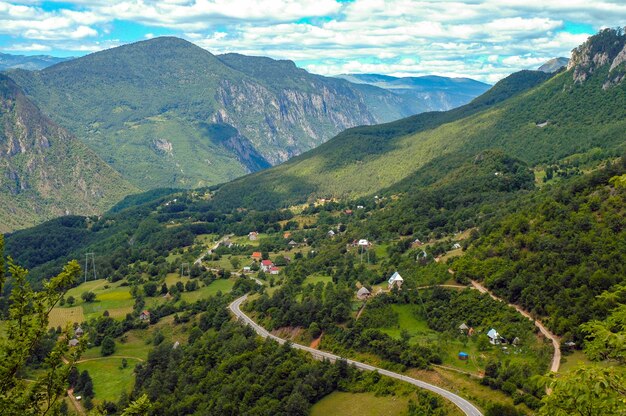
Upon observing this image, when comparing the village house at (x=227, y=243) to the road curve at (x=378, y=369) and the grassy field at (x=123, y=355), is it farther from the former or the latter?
the road curve at (x=378, y=369)

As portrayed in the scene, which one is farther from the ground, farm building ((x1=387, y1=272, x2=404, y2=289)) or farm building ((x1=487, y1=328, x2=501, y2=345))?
farm building ((x1=487, y1=328, x2=501, y2=345))

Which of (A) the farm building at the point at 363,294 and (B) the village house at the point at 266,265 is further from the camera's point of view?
(B) the village house at the point at 266,265

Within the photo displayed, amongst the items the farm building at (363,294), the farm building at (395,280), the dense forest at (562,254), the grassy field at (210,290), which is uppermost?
the dense forest at (562,254)

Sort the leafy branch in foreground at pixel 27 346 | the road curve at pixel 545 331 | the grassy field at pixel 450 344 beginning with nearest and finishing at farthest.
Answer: the leafy branch in foreground at pixel 27 346
the road curve at pixel 545 331
the grassy field at pixel 450 344

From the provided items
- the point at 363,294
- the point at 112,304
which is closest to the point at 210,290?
the point at 112,304

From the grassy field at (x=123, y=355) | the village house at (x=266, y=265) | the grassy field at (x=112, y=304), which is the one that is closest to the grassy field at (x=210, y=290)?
the village house at (x=266, y=265)

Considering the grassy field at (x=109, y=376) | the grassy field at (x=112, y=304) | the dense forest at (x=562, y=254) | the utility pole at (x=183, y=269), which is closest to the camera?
the dense forest at (x=562, y=254)

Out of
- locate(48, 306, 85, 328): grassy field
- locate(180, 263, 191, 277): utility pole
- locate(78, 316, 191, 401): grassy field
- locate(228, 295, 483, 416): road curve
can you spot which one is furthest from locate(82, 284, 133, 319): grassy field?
locate(228, 295, 483, 416): road curve

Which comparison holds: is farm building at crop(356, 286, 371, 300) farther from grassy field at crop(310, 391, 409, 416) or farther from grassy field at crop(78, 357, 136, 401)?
grassy field at crop(78, 357, 136, 401)

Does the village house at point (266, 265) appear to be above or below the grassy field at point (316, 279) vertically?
below
